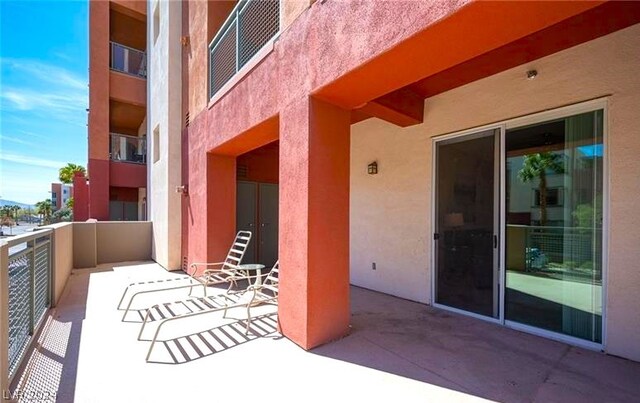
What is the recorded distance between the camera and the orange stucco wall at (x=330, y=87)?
2.20 m

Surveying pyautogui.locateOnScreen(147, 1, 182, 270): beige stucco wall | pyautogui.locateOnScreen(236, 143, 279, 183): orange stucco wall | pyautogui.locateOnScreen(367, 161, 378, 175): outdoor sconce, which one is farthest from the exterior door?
pyautogui.locateOnScreen(367, 161, 378, 175): outdoor sconce

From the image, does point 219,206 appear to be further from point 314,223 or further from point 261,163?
point 314,223

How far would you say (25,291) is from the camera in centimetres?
358

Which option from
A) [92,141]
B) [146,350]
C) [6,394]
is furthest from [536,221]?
[92,141]

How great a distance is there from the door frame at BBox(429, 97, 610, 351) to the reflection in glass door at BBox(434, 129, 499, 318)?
62mm

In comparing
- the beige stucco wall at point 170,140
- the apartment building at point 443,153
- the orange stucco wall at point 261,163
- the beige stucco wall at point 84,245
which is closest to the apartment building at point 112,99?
the beige stucco wall at point 84,245

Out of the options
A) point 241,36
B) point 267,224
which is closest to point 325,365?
point 241,36

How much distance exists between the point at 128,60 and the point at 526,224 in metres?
15.5

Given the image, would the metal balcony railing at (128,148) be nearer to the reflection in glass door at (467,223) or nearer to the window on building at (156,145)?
the window on building at (156,145)

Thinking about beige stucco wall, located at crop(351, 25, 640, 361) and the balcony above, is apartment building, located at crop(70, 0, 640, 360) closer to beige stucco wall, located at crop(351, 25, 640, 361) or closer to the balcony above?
beige stucco wall, located at crop(351, 25, 640, 361)

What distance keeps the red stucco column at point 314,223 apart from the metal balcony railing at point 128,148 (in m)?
11.5

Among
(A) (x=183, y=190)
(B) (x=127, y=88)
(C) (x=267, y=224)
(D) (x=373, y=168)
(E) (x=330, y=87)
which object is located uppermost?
(B) (x=127, y=88)

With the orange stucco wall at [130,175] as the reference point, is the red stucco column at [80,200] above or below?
below

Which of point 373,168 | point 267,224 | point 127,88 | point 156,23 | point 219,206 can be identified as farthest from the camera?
point 127,88
